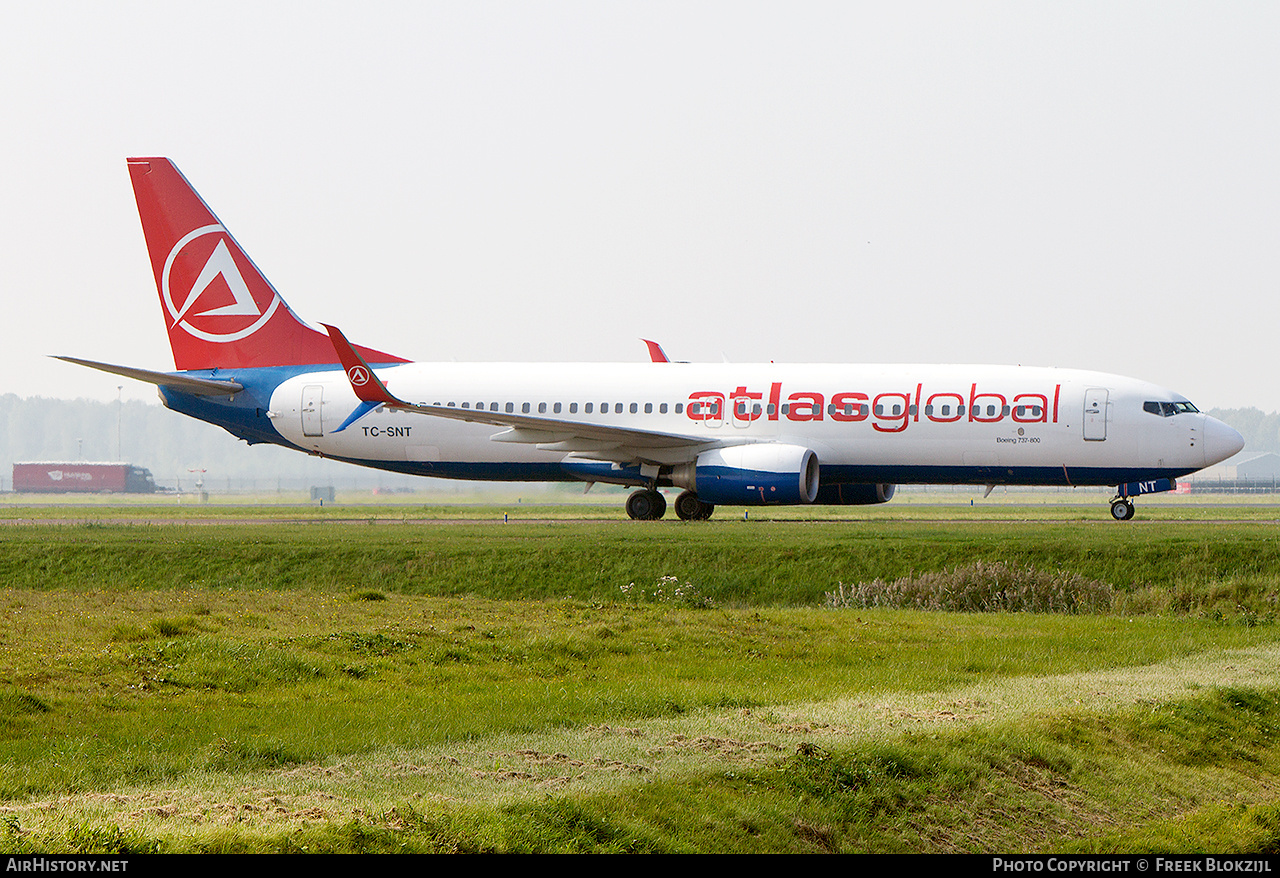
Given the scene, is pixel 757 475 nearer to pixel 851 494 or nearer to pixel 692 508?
pixel 692 508

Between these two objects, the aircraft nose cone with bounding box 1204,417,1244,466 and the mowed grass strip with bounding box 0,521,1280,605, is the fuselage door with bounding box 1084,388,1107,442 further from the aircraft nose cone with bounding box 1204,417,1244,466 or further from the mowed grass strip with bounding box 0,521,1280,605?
the mowed grass strip with bounding box 0,521,1280,605

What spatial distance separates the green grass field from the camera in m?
9.86

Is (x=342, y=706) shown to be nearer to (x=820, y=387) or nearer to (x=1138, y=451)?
(x=820, y=387)

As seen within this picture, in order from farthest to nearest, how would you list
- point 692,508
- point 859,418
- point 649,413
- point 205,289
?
point 205,289, point 692,508, point 649,413, point 859,418

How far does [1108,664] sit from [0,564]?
20.9m

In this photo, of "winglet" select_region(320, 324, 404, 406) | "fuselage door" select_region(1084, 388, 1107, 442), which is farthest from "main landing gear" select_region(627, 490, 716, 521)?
"fuselage door" select_region(1084, 388, 1107, 442)

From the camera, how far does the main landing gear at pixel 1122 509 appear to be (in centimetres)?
3734

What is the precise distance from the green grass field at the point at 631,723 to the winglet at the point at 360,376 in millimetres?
11881

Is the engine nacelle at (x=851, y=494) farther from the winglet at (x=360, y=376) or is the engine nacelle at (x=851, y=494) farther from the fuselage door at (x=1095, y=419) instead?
the winglet at (x=360, y=376)

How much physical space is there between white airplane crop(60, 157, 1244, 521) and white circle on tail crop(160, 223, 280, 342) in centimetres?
6

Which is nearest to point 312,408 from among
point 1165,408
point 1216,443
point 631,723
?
point 1165,408

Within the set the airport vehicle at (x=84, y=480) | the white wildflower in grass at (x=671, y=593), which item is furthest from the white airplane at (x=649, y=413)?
the airport vehicle at (x=84, y=480)

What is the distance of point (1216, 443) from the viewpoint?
35.2 meters

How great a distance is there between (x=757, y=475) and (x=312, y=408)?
13283mm
